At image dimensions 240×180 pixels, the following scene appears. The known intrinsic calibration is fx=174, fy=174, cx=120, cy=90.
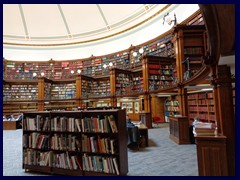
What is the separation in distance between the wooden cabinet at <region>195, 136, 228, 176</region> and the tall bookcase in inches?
48.5

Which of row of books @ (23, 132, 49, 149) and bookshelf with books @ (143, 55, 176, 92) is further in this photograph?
bookshelf with books @ (143, 55, 176, 92)

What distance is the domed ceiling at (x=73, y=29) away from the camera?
442 inches

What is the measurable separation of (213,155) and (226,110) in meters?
0.71

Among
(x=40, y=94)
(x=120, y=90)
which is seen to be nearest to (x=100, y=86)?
(x=120, y=90)

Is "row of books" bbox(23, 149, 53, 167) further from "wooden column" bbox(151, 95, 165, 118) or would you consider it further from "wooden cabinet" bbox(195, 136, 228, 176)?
"wooden column" bbox(151, 95, 165, 118)

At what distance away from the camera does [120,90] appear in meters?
10.8

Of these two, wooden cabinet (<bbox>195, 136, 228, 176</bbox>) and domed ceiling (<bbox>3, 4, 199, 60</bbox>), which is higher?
domed ceiling (<bbox>3, 4, 199, 60</bbox>)

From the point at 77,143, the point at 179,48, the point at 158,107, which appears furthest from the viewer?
the point at 158,107

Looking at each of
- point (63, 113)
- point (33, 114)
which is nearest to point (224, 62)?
point (63, 113)

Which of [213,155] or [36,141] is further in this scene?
[36,141]

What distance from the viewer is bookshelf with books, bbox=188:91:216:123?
21.2 ft

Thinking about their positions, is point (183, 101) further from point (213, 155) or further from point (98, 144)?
point (98, 144)

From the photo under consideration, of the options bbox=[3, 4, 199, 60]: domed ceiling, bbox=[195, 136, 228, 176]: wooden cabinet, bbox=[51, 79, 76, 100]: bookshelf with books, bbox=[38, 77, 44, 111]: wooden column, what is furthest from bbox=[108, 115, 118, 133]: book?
bbox=[38, 77, 44, 111]: wooden column

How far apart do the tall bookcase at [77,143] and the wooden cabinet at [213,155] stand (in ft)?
4.04
